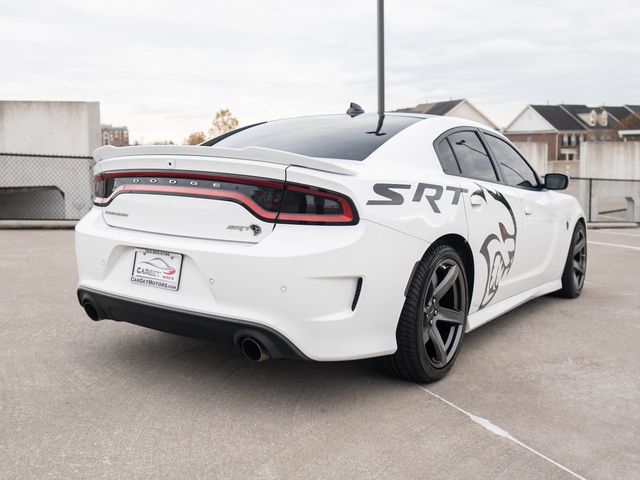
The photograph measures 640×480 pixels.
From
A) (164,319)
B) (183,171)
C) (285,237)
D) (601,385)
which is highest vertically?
(183,171)

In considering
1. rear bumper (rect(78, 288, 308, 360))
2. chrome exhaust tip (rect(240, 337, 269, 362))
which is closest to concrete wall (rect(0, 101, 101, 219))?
rear bumper (rect(78, 288, 308, 360))

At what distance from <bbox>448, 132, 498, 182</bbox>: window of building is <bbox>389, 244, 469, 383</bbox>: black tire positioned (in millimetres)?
669

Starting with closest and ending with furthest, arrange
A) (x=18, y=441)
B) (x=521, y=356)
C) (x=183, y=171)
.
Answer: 1. (x=18, y=441)
2. (x=183, y=171)
3. (x=521, y=356)

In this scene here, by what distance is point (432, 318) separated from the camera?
360 centimetres

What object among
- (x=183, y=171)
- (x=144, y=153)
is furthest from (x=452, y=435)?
(x=144, y=153)

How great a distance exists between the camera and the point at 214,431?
114 inches

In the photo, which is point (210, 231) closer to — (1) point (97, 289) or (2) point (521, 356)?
(1) point (97, 289)

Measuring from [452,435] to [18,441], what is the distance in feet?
5.87

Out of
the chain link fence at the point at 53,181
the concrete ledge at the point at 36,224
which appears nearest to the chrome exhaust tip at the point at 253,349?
the concrete ledge at the point at 36,224

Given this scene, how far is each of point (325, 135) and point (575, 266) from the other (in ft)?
10.3

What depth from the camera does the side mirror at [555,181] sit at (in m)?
5.21

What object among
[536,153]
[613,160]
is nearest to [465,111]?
[613,160]

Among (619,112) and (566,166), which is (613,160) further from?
(619,112)

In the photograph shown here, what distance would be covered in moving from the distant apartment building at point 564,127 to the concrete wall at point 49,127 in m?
82.4
